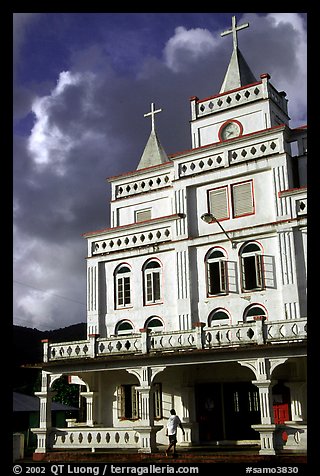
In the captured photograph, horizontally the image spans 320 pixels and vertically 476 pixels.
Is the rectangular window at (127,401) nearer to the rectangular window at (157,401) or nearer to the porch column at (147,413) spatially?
the rectangular window at (157,401)

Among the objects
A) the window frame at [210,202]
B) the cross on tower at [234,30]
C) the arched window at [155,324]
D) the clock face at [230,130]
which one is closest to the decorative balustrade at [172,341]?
the arched window at [155,324]

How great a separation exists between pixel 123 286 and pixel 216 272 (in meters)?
4.86

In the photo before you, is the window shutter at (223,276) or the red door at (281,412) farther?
the window shutter at (223,276)

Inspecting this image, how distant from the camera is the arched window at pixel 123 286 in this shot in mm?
26747

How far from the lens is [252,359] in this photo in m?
19.4

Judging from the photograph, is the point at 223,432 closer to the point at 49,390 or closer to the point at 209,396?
the point at 209,396

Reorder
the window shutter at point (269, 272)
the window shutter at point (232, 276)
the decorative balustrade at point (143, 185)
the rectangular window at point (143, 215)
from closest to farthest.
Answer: the window shutter at point (269, 272), the window shutter at point (232, 276), the decorative balustrade at point (143, 185), the rectangular window at point (143, 215)

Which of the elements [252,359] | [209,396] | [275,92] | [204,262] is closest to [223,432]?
[209,396]

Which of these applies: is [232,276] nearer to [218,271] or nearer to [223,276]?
[223,276]

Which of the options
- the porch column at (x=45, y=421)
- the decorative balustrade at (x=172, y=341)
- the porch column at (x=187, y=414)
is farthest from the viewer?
the porch column at (x=187, y=414)

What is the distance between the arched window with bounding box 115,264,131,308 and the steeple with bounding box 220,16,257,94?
9.70 meters

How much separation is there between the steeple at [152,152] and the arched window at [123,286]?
6840mm

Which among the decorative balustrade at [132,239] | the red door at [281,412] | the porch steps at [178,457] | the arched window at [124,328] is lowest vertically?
the porch steps at [178,457]
